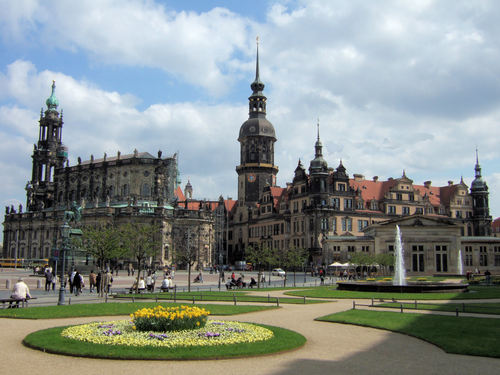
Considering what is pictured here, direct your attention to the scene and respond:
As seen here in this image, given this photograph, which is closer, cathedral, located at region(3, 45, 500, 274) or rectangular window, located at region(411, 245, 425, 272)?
rectangular window, located at region(411, 245, 425, 272)

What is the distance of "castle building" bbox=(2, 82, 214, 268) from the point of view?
9869cm

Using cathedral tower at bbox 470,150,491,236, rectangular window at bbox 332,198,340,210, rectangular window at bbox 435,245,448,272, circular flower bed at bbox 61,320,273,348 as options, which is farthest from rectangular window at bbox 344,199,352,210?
circular flower bed at bbox 61,320,273,348

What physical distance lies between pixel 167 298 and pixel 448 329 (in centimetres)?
1745

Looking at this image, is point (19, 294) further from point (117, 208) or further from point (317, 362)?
point (117, 208)

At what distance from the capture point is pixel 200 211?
104125 mm

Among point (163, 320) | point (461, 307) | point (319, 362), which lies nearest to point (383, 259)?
Result: point (461, 307)

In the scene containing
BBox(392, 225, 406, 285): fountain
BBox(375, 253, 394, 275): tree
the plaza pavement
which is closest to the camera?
the plaza pavement

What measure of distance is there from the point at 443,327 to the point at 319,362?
769cm

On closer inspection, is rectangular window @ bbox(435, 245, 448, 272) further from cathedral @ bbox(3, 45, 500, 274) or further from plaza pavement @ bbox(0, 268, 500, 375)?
plaza pavement @ bbox(0, 268, 500, 375)

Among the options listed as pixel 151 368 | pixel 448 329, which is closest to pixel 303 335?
pixel 448 329

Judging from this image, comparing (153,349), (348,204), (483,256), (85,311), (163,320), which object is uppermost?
(348,204)

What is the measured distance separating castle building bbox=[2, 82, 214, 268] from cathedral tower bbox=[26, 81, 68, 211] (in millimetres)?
622

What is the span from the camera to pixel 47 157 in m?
132

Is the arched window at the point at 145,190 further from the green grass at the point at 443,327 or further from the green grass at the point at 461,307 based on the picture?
the green grass at the point at 443,327
